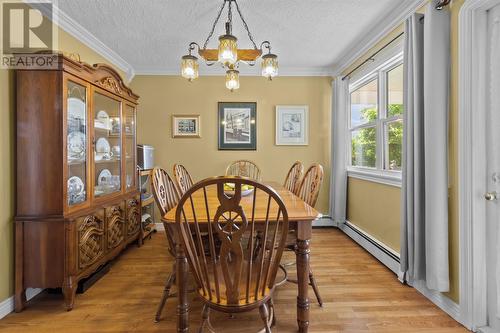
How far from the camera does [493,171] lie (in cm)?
161

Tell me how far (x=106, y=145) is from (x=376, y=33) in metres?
3.03

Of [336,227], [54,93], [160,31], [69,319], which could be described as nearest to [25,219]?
[69,319]

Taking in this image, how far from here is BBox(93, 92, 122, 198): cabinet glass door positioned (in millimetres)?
2390

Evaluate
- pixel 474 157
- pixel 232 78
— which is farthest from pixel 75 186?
pixel 474 157

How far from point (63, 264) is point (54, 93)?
1.24 m

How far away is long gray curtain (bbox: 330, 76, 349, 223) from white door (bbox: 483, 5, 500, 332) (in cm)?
204

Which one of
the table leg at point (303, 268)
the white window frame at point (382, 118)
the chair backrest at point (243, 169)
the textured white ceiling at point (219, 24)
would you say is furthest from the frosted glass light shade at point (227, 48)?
the chair backrest at point (243, 169)

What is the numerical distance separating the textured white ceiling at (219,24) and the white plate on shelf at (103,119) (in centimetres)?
89

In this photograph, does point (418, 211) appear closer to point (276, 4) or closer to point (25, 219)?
point (276, 4)

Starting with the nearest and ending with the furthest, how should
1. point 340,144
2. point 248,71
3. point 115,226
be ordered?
point 115,226 < point 340,144 < point 248,71

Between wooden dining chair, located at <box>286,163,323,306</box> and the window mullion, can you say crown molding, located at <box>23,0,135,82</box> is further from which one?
the window mullion

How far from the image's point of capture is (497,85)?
5.11ft

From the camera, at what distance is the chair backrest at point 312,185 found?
6.39 ft

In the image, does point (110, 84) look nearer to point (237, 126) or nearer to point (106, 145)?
point (106, 145)
